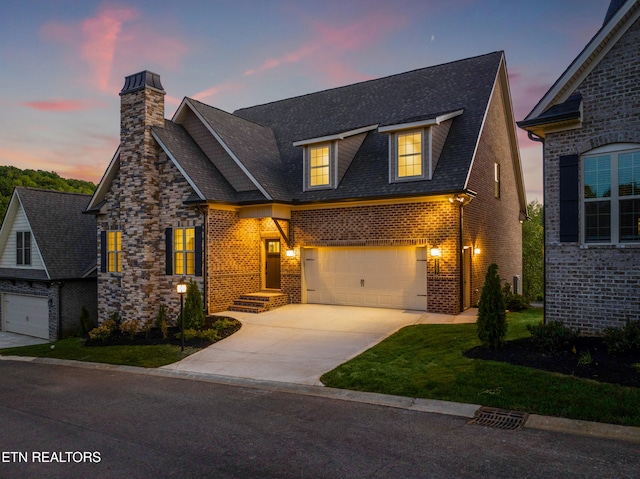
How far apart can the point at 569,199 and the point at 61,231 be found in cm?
2353

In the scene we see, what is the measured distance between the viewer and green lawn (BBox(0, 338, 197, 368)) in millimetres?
11564

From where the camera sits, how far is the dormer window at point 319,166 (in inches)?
669

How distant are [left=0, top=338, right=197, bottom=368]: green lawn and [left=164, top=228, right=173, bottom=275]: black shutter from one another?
386cm

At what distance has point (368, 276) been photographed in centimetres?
1622

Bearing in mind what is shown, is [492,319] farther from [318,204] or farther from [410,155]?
[318,204]

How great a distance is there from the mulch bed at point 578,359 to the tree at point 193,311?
348 inches

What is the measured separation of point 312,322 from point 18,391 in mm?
7944

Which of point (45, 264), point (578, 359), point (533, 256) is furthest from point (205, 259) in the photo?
point (533, 256)

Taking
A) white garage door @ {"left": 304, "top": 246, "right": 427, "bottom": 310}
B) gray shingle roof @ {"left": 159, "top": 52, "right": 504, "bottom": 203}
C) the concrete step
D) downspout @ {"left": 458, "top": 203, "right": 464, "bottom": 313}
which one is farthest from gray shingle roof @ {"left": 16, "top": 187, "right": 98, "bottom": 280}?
downspout @ {"left": 458, "top": 203, "right": 464, "bottom": 313}

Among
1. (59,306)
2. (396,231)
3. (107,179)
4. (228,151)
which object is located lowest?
(59,306)

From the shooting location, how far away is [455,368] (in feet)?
27.9

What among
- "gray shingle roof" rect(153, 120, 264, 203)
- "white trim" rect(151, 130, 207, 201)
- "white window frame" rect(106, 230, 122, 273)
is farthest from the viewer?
"white window frame" rect(106, 230, 122, 273)

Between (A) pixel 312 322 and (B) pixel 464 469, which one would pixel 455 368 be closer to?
(B) pixel 464 469

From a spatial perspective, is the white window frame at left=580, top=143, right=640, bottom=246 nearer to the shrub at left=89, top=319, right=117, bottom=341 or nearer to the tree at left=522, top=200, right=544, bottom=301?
the shrub at left=89, top=319, right=117, bottom=341
